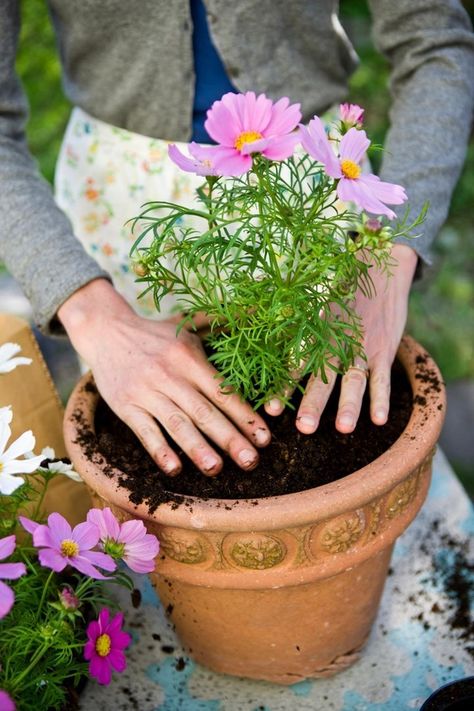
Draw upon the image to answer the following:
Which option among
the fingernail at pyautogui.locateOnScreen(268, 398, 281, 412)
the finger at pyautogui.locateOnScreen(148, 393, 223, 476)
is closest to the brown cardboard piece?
the finger at pyautogui.locateOnScreen(148, 393, 223, 476)

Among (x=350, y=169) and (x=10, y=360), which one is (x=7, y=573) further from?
(x=350, y=169)

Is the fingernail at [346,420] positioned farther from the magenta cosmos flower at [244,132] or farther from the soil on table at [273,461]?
the magenta cosmos flower at [244,132]

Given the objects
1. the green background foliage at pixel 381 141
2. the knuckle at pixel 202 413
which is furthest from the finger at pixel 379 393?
the green background foliage at pixel 381 141

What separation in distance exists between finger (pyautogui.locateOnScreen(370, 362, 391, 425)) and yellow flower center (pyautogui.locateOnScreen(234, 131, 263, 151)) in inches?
15.0

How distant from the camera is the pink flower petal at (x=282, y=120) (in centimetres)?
83

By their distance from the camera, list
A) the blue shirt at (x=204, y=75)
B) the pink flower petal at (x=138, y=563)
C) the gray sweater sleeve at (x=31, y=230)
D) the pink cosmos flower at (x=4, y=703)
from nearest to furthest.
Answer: the pink cosmos flower at (x=4, y=703) < the pink flower petal at (x=138, y=563) < the gray sweater sleeve at (x=31, y=230) < the blue shirt at (x=204, y=75)

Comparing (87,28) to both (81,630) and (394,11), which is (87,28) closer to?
(394,11)

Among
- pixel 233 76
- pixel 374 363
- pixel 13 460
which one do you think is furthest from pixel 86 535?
pixel 233 76

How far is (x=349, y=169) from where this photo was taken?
80cm

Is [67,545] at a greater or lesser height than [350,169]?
lesser

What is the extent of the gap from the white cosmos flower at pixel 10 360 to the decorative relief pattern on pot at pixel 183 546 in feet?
0.98

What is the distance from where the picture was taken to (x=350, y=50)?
153 cm

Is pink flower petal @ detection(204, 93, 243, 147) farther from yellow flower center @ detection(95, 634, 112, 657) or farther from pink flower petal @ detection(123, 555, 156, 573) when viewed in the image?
yellow flower center @ detection(95, 634, 112, 657)

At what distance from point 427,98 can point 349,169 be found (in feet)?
2.03
